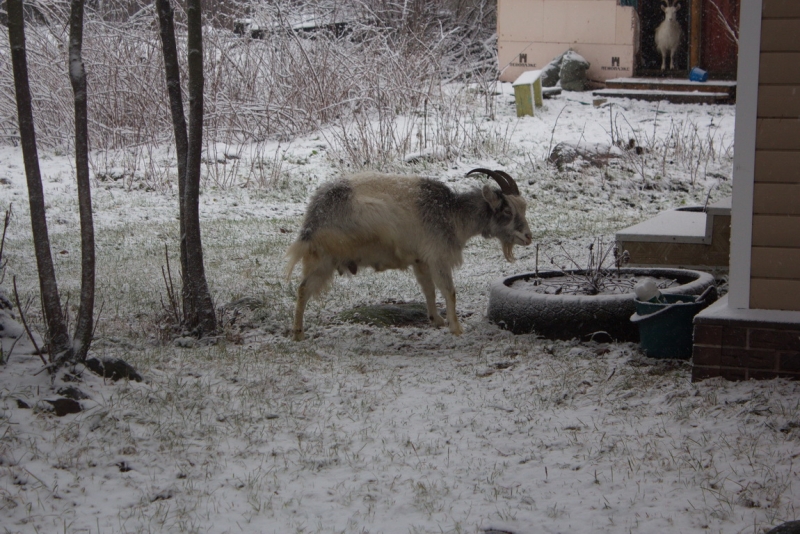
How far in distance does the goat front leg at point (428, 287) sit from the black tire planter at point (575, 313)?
0.75 meters

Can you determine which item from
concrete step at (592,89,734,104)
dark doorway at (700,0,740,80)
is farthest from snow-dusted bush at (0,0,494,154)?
dark doorway at (700,0,740,80)

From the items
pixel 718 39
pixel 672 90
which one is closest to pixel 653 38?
pixel 718 39

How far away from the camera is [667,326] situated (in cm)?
557

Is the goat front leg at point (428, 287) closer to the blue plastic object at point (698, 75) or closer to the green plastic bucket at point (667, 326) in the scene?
the green plastic bucket at point (667, 326)

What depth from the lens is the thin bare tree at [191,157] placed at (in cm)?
621

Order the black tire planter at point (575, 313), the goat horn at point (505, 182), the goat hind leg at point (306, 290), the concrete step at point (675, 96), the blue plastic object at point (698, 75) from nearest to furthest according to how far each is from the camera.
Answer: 1. the black tire planter at point (575, 313)
2. the goat hind leg at point (306, 290)
3. the goat horn at point (505, 182)
4. the concrete step at point (675, 96)
5. the blue plastic object at point (698, 75)

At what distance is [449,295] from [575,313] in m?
1.04

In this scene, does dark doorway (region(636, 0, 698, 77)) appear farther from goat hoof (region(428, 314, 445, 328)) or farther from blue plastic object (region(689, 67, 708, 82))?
goat hoof (region(428, 314, 445, 328))

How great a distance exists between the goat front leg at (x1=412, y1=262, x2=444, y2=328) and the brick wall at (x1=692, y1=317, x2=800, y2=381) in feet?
8.56

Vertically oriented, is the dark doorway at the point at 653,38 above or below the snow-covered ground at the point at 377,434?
above

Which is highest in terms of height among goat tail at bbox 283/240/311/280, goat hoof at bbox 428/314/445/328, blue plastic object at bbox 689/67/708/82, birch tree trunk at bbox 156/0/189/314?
blue plastic object at bbox 689/67/708/82

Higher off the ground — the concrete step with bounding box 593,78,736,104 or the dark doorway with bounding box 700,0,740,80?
the dark doorway with bounding box 700,0,740,80

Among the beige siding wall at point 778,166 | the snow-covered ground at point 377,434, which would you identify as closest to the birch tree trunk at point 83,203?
the snow-covered ground at point 377,434

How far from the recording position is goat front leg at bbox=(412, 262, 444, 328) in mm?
7055
